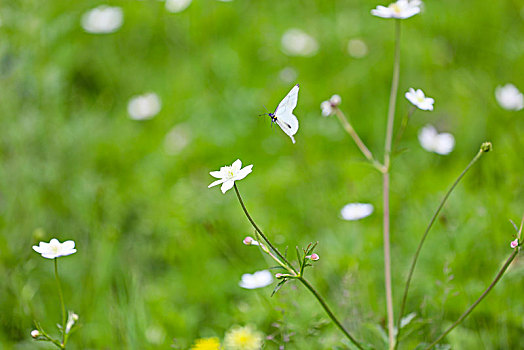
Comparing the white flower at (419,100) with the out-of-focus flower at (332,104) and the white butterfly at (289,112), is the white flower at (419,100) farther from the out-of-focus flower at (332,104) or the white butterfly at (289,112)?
the white butterfly at (289,112)

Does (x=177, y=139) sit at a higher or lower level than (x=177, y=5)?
lower

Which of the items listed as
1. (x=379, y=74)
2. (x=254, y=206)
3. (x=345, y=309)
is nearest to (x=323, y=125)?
(x=379, y=74)

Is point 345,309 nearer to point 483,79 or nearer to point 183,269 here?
point 183,269

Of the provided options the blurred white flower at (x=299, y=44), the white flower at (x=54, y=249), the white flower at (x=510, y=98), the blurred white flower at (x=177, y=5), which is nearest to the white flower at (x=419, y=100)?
the white flower at (x=54, y=249)

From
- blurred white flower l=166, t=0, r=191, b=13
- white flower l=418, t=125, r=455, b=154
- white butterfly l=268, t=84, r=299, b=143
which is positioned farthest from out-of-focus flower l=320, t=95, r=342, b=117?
blurred white flower l=166, t=0, r=191, b=13

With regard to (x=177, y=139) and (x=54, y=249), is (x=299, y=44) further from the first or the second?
(x=54, y=249)

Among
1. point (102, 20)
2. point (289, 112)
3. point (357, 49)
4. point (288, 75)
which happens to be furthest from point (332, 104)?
point (102, 20)
